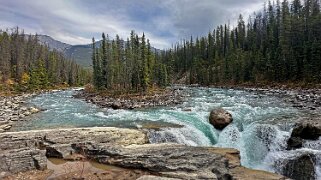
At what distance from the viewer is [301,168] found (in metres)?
19.9

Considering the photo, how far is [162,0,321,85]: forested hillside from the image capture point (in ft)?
265

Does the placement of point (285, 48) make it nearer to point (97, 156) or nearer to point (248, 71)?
point (248, 71)

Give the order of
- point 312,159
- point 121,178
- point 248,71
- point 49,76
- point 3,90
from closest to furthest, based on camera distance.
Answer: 1. point 121,178
2. point 312,159
3. point 3,90
4. point 248,71
5. point 49,76

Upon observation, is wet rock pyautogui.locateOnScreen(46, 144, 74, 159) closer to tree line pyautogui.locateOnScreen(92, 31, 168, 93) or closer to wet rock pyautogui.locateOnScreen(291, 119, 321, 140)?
wet rock pyautogui.locateOnScreen(291, 119, 321, 140)

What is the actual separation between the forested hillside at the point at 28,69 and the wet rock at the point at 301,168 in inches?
3608

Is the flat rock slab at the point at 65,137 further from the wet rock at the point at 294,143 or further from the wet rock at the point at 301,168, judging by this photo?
the wet rock at the point at 294,143

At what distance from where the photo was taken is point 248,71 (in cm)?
10231

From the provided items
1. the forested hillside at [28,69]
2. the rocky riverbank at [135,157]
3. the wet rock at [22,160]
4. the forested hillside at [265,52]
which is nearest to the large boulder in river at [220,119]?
the rocky riverbank at [135,157]

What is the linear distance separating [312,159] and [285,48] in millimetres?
78987

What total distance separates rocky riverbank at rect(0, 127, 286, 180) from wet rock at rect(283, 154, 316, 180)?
463cm

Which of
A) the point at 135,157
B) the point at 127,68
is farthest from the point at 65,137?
the point at 127,68

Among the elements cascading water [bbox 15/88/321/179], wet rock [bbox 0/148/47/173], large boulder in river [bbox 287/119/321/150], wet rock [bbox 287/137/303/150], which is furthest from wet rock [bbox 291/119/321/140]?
wet rock [bbox 0/148/47/173]

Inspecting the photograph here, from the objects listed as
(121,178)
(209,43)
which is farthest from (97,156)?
(209,43)

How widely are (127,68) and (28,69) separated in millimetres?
60110
